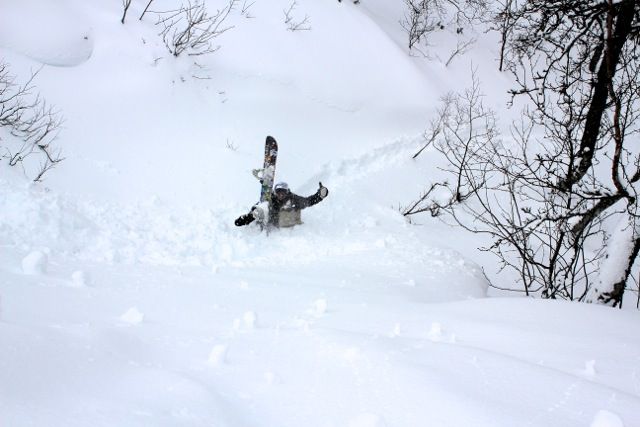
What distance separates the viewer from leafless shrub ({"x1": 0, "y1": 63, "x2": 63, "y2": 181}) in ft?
22.5

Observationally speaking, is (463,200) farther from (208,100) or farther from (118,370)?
(118,370)

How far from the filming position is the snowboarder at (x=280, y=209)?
7352 millimetres

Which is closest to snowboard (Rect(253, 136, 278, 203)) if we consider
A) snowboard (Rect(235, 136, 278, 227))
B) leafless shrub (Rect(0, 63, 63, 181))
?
snowboard (Rect(235, 136, 278, 227))

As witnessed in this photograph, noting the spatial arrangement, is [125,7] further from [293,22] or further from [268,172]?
[268,172]

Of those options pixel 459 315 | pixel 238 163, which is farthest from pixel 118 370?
pixel 238 163

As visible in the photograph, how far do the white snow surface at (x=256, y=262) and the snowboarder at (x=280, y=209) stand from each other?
0.20 meters

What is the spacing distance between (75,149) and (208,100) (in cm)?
288

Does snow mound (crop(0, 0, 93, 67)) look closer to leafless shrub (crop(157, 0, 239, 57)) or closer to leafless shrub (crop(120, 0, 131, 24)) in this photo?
leafless shrub (crop(120, 0, 131, 24))

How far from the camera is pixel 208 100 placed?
9.75 meters

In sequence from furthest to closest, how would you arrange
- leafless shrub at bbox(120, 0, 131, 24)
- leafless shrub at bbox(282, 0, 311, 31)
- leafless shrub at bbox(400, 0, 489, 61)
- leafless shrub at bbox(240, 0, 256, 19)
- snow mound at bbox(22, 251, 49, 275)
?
1. leafless shrub at bbox(400, 0, 489, 61)
2. leafless shrub at bbox(282, 0, 311, 31)
3. leafless shrub at bbox(240, 0, 256, 19)
4. leafless shrub at bbox(120, 0, 131, 24)
5. snow mound at bbox(22, 251, 49, 275)

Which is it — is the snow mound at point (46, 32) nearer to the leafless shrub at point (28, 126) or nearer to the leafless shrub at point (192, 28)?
the leafless shrub at point (28, 126)

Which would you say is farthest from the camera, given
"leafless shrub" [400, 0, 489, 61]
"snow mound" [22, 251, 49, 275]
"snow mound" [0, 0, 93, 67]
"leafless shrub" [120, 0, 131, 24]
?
"leafless shrub" [400, 0, 489, 61]

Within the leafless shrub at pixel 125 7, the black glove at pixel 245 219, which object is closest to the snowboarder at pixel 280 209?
the black glove at pixel 245 219

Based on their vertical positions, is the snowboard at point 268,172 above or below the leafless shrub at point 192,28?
below
